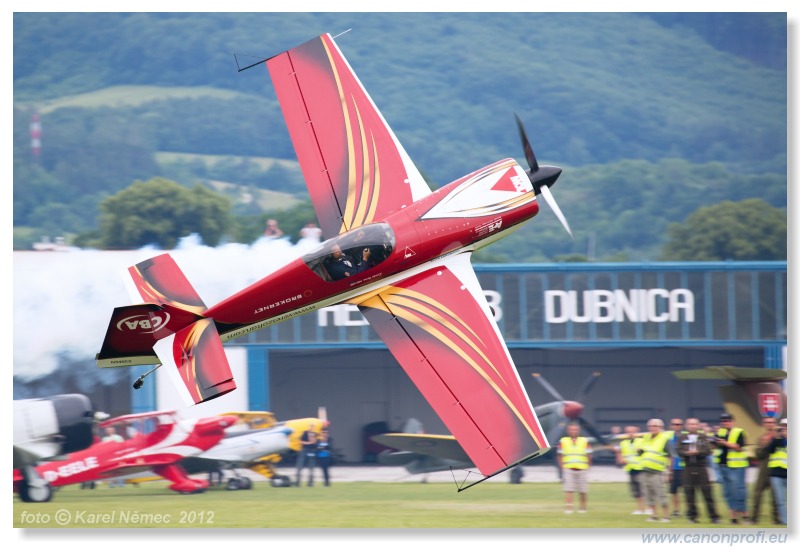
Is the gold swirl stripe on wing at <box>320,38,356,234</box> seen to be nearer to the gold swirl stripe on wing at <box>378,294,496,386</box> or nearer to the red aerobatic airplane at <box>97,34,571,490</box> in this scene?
the red aerobatic airplane at <box>97,34,571,490</box>

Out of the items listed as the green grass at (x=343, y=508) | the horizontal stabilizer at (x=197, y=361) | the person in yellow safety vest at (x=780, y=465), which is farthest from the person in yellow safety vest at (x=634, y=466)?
the horizontal stabilizer at (x=197, y=361)

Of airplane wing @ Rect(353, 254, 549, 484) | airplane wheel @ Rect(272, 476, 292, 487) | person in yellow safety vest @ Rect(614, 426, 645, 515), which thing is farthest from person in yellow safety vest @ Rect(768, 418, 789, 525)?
airplane wheel @ Rect(272, 476, 292, 487)

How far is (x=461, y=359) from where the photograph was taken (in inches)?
466

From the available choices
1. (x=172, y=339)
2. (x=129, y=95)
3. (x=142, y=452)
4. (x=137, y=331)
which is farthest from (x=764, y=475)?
(x=129, y=95)

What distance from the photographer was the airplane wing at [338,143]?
12.8 meters

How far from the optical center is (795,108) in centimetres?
1658

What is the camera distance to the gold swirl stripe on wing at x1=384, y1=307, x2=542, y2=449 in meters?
11.3

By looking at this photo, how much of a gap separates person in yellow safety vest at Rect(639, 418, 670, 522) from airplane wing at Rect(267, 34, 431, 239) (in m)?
4.68

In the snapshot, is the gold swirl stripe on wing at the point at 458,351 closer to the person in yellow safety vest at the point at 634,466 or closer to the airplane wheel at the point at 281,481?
the person in yellow safety vest at the point at 634,466

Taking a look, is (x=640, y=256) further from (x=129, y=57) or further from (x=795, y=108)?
(x=129, y=57)

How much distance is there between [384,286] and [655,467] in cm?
467

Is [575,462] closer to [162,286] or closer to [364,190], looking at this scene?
[364,190]

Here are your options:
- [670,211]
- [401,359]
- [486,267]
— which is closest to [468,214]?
[401,359]

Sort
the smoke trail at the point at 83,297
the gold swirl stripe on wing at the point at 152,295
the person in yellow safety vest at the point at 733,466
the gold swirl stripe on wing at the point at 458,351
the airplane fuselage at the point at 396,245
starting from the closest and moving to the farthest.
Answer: the gold swirl stripe on wing at the point at 458,351
the gold swirl stripe on wing at the point at 152,295
the airplane fuselage at the point at 396,245
the person in yellow safety vest at the point at 733,466
the smoke trail at the point at 83,297
